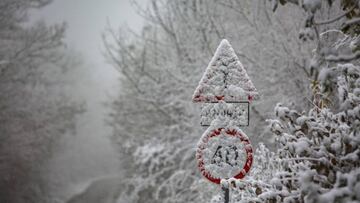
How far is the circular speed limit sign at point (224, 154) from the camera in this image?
556 centimetres

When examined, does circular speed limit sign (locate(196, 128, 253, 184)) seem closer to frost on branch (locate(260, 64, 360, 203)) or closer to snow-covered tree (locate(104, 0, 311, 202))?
frost on branch (locate(260, 64, 360, 203))

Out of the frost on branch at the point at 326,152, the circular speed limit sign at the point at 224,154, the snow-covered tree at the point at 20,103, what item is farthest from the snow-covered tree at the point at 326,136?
the snow-covered tree at the point at 20,103

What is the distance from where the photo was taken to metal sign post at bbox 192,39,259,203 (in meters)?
5.54

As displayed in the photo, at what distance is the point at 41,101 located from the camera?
23750 mm

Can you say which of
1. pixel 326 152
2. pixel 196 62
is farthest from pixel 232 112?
pixel 196 62

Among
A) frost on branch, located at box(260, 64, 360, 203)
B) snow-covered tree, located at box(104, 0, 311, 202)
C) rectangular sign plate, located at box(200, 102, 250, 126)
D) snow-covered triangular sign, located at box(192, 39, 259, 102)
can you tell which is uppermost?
snow-covered tree, located at box(104, 0, 311, 202)

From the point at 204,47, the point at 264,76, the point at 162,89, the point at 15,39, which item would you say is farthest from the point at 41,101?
the point at 264,76

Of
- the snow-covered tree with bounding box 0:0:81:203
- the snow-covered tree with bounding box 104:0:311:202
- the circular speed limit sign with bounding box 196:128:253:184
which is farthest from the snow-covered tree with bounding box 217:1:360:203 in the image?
the snow-covered tree with bounding box 0:0:81:203

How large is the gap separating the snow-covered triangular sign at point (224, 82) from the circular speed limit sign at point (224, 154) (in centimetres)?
40

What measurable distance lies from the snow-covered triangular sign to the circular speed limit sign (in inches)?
15.6

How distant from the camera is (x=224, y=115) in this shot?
18.4 feet

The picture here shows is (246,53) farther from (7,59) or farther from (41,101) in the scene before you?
(41,101)

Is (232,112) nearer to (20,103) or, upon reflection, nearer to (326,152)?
(326,152)

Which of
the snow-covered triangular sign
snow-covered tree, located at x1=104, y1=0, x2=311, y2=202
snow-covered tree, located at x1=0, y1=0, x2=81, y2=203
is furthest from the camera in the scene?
snow-covered tree, located at x1=0, y1=0, x2=81, y2=203
